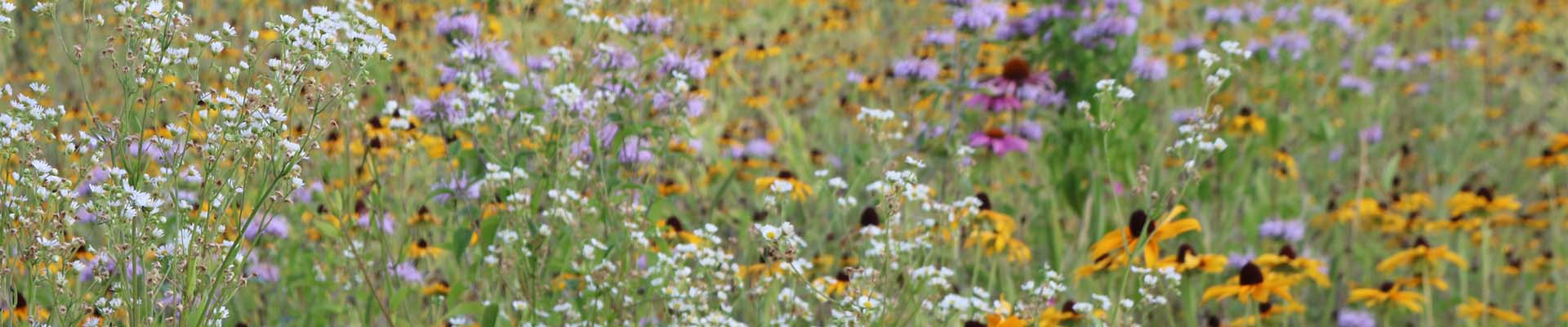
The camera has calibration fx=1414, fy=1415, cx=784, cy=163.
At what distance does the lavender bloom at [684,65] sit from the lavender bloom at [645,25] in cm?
6

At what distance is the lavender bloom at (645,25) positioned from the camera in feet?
9.06

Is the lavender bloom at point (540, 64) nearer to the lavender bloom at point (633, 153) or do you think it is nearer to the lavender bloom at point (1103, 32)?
the lavender bloom at point (633, 153)

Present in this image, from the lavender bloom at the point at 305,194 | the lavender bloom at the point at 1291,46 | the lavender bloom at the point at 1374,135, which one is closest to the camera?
the lavender bloom at the point at 305,194

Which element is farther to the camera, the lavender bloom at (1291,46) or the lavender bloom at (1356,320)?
the lavender bloom at (1291,46)

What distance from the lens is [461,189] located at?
249 cm

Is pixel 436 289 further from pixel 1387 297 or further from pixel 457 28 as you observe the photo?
pixel 1387 297

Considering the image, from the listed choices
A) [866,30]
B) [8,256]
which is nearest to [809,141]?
[866,30]

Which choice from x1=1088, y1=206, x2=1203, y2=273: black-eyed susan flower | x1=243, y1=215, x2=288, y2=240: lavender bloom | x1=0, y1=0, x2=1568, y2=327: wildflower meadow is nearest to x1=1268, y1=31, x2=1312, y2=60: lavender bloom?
x1=0, y1=0, x2=1568, y2=327: wildflower meadow

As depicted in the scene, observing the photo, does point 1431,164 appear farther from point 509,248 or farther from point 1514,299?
point 509,248

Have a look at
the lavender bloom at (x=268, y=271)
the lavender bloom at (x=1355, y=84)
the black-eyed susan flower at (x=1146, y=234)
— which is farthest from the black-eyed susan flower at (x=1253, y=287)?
the lavender bloom at (x=1355, y=84)

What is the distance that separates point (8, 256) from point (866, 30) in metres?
4.50

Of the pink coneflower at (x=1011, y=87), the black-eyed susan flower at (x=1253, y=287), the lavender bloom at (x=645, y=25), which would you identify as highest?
the pink coneflower at (x=1011, y=87)

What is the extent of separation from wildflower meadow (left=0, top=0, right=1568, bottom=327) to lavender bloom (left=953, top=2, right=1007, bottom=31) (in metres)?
0.01

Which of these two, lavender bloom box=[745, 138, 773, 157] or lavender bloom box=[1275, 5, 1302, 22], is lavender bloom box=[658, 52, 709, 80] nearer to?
lavender bloom box=[745, 138, 773, 157]
